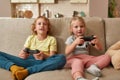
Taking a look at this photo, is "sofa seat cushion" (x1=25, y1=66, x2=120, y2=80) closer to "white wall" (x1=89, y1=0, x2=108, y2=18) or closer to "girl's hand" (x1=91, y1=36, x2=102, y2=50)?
"girl's hand" (x1=91, y1=36, x2=102, y2=50)

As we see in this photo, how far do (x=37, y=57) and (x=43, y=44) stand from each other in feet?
0.71

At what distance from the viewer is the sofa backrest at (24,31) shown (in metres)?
2.16

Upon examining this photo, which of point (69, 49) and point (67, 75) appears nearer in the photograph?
point (67, 75)

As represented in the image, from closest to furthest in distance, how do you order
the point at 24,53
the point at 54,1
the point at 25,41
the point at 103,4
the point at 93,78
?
the point at 93,78 → the point at 24,53 → the point at 25,41 → the point at 103,4 → the point at 54,1

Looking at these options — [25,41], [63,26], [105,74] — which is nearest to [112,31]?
[63,26]

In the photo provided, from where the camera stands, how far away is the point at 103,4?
3330 millimetres

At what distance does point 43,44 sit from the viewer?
2.12 m

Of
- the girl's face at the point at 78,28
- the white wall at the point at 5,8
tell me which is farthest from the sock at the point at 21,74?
the white wall at the point at 5,8

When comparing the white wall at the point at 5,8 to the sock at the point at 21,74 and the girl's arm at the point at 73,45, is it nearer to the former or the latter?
the girl's arm at the point at 73,45

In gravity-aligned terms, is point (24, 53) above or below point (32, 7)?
below

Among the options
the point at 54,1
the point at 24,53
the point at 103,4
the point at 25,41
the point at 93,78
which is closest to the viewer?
the point at 93,78

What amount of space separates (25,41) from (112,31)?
0.78 meters

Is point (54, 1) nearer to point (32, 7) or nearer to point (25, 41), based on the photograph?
point (32, 7)

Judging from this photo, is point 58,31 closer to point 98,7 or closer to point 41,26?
point 41,26
